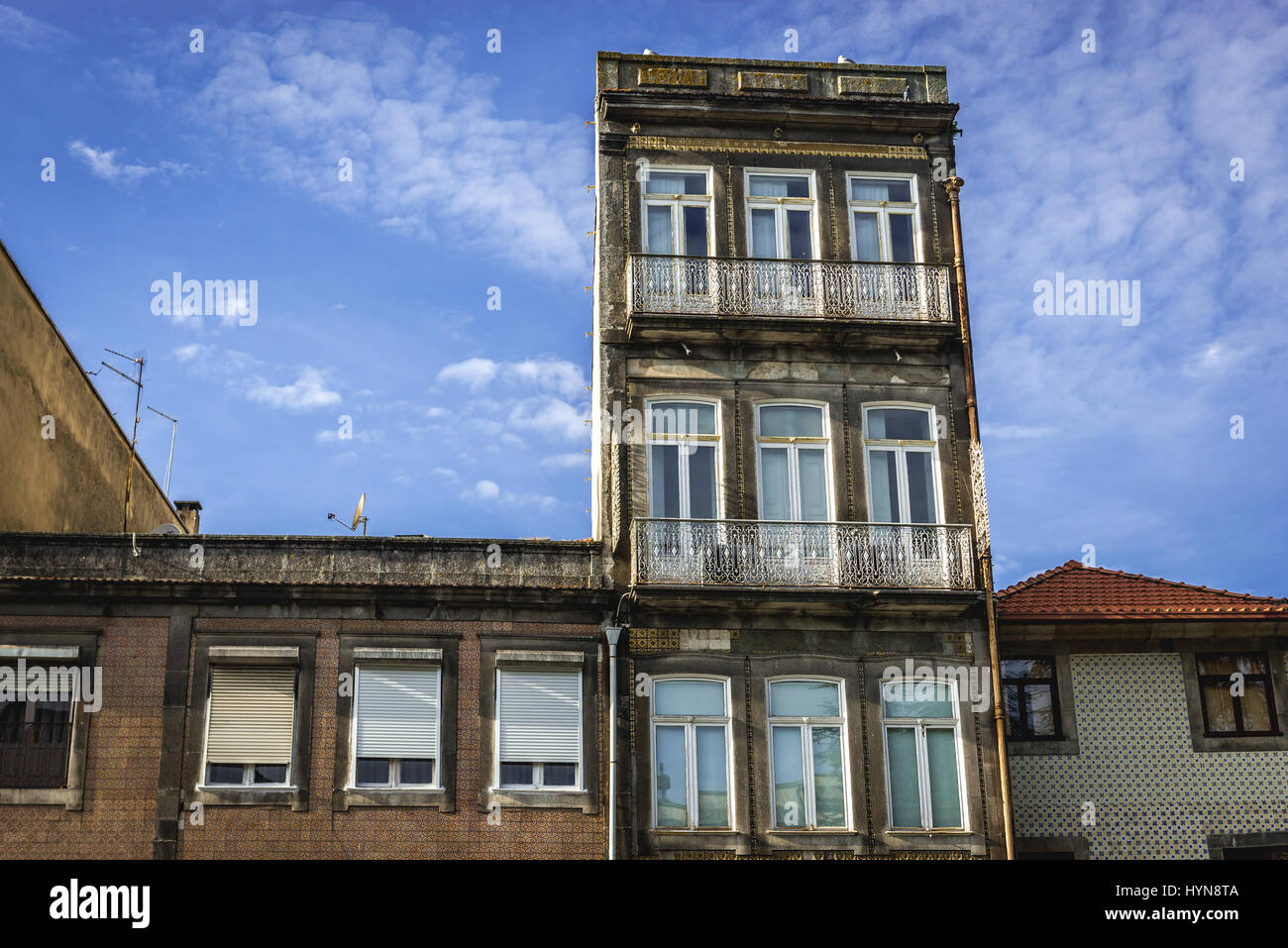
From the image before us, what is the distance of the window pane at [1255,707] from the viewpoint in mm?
24250

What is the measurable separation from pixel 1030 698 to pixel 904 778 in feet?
9.95

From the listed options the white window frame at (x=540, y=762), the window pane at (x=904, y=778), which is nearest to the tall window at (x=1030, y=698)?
the window pane at (x=904, y=778)

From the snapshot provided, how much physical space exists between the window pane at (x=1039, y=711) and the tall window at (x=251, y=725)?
11489mm

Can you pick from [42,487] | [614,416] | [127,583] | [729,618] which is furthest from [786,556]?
[42,487]

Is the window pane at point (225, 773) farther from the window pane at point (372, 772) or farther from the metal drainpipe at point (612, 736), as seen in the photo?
the metal drainpipe at point (612, 736)

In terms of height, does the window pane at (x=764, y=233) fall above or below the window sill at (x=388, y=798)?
above

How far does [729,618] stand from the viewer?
900 inches

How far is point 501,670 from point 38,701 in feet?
21.6

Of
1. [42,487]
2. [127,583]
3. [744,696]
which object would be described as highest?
[42,487]

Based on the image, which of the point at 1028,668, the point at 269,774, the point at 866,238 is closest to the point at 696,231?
the point at 866,238

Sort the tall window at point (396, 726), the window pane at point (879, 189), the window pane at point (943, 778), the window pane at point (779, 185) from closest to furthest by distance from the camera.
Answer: the tall window at point (396, 726)
the window pane at point (943, 778)
the window pane at point (779, 185)
the window pane at point (879, 189)
